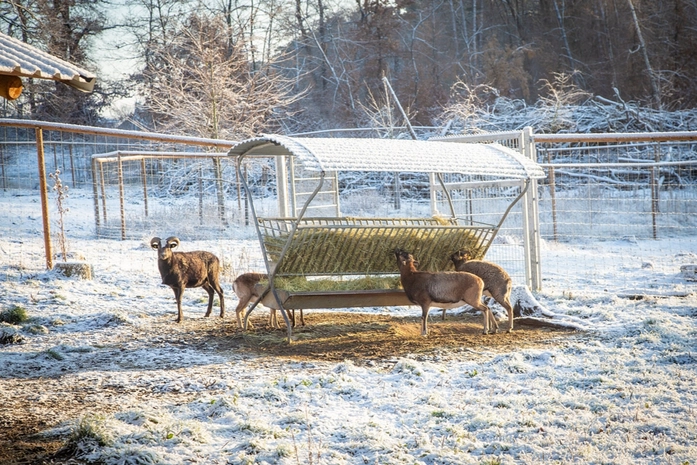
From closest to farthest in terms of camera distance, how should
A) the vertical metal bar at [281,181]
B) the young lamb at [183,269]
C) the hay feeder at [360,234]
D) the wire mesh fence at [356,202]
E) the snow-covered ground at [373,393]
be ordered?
1. the snow-covered ground at [373,393]
2. the hay feeder at [360,234]
3. the young lamb at [183,269]
4. the vertical metal bar at [281,181]
5. the wire mesh fence at [356,202]

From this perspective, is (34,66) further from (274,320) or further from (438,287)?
(438,287)

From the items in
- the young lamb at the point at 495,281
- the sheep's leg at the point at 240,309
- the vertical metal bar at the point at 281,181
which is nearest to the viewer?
the young lamb at the point at 495,281

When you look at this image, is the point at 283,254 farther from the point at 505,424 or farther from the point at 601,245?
the point at 601,245

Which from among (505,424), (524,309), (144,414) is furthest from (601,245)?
(144,414)

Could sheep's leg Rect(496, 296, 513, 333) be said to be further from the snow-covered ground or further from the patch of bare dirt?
the snow-covered ground

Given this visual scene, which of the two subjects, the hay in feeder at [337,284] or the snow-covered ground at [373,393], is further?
the hay in feeder at [337,284]

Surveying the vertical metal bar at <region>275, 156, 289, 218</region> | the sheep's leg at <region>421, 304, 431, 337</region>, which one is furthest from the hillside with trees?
the sheep's leg at <region>421, 304, 431, 337</region>

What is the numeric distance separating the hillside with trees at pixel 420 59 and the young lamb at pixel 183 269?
14.6 meters

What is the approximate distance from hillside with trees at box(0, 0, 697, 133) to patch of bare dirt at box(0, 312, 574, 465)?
15.6 meters

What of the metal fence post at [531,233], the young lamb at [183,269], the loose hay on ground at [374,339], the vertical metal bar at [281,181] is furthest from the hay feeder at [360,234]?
the metal fence post at [531,233]

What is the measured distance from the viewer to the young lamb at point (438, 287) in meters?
7.60

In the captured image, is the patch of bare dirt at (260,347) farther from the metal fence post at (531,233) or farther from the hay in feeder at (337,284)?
the metal fence post at (531,233)

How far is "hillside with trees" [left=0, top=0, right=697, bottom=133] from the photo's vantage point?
26203 mm

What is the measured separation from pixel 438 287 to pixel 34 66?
4.53 meters
